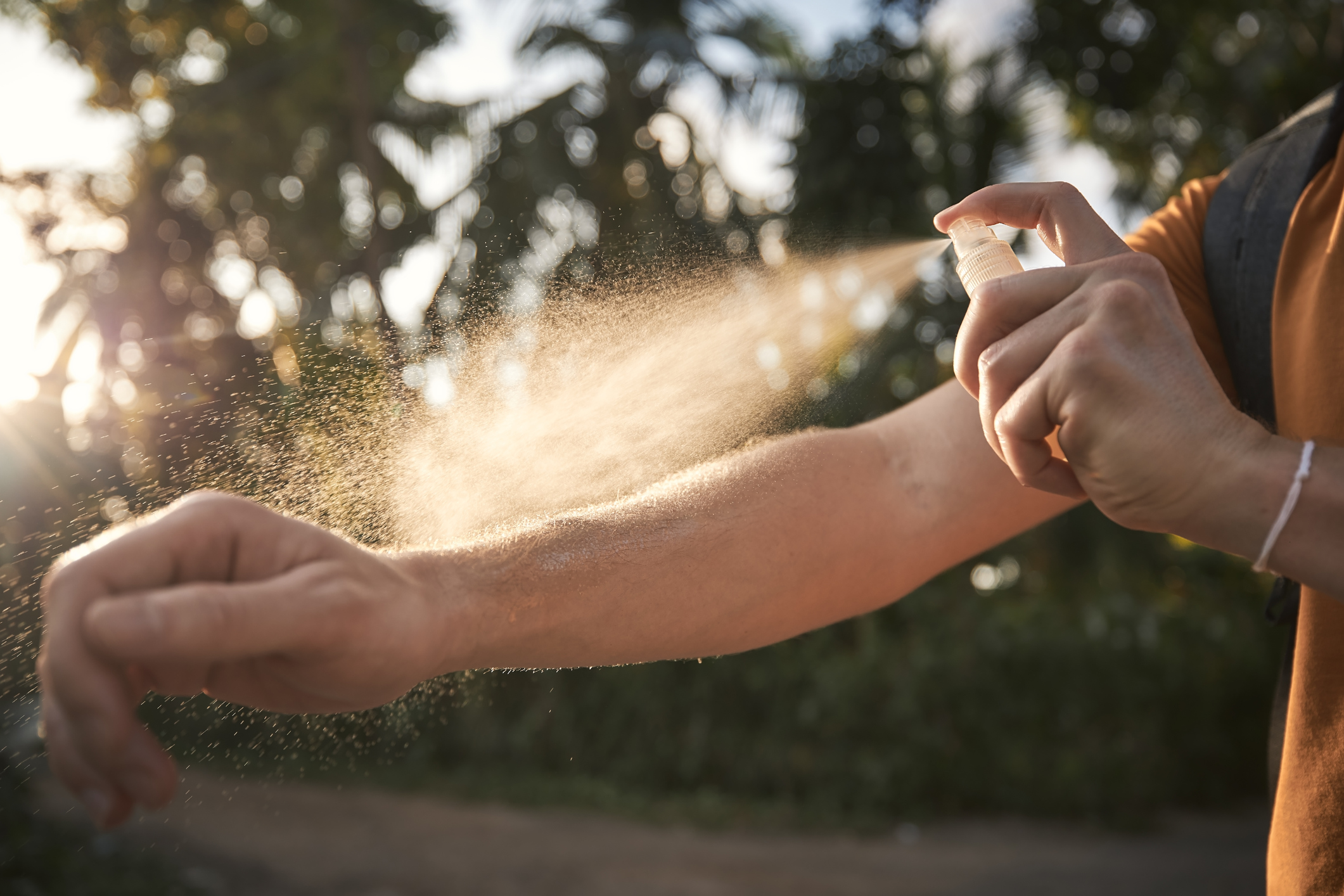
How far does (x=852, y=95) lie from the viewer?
9.31 m

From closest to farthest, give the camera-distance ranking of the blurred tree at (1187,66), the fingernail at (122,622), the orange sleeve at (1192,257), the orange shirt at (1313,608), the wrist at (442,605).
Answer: the fingernail at (122,622) → the wrist at (442,605) → the orange shirt at (1313,608) → the orange sleeve at (1192,257) → the blurred tree at (1187,66)

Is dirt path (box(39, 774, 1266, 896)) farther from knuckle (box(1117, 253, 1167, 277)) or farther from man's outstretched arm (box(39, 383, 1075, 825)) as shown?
knuckle (box(1117, 253, 1167, 277))

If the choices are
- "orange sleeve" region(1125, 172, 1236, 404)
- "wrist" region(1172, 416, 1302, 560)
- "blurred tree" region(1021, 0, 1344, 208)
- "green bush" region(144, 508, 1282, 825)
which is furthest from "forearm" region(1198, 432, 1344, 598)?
"blurred tree" region(1021, 0, 1344, 208)

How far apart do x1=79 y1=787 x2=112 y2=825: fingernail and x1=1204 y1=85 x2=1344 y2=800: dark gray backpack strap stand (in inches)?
64.4

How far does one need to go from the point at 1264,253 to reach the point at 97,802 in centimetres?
178

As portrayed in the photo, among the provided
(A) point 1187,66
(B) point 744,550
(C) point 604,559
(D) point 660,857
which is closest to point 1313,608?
(B) point 744,550

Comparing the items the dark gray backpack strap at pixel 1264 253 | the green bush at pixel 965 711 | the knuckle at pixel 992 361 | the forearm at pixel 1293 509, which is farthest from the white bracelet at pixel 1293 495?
the green bush at pixel 965 711

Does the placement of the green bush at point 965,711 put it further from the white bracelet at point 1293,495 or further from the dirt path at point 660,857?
the white bracelet at point 1293,495

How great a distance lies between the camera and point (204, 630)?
0.75 m

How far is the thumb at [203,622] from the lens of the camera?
730 millimetres

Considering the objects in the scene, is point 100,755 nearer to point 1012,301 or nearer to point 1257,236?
point 1012,301

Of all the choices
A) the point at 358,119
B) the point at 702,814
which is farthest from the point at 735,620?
the point at 358,119

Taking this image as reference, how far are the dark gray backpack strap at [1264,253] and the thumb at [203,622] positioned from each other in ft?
4.88

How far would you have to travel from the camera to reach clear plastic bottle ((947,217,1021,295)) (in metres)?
1.06
